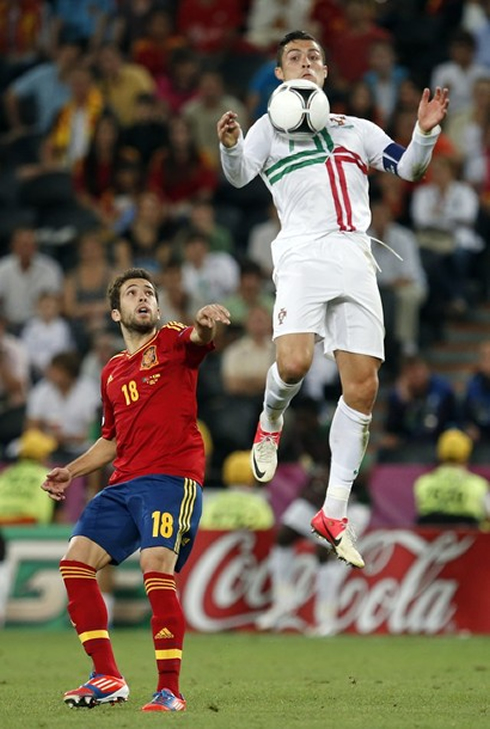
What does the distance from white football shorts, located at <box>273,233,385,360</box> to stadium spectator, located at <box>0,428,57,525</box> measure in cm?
770

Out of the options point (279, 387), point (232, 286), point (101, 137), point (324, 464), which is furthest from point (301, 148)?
point (101, 137)

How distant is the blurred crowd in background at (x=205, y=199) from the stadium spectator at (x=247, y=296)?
0.08 feet

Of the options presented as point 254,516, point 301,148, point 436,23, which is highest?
point 436,23

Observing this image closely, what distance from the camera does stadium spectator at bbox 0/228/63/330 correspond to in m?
19.4

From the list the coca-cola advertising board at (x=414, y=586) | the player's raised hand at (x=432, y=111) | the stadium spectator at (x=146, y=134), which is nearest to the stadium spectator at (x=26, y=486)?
the coca-cola advertising board at (x=414, y=586)

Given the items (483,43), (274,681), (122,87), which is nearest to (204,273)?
(122,87)

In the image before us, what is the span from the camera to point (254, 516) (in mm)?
16516

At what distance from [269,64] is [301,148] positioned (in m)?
12.0

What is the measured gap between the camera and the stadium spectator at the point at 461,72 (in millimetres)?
20562

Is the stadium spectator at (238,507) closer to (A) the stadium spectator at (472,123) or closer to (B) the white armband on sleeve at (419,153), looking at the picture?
(A) the stadium spectator at (472,123)

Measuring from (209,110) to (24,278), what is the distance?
3120 millimetres

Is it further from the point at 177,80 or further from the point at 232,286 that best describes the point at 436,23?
the point at 232,286

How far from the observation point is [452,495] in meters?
16.3

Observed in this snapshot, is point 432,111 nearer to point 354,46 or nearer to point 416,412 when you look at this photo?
point 416,412
